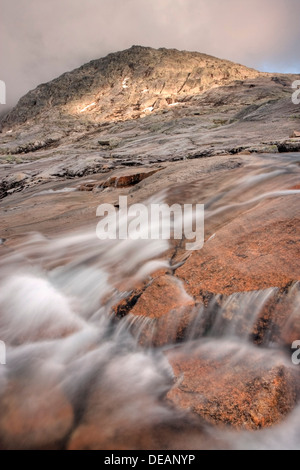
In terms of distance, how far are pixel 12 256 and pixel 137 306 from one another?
2576 mm

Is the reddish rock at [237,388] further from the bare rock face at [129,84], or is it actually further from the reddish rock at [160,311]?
the bare rock face at [129,84]

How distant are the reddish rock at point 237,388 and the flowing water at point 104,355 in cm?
3

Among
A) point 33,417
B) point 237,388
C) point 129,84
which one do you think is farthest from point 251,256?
point 129,84

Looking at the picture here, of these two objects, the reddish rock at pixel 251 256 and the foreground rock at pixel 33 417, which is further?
the reddish rock at pixel 251 256

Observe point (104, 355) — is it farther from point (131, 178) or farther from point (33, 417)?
point (131, 178)

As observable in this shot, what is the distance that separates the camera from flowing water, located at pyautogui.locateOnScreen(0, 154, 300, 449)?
1624mm

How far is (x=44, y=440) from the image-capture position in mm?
1677

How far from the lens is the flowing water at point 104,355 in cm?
162

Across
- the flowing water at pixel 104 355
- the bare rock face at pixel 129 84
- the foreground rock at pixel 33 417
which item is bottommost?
the foreground rock at pixel 33 417

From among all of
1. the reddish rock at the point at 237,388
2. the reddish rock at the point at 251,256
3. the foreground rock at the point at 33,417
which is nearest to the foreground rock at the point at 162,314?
the reddish rock at the point at 251,256

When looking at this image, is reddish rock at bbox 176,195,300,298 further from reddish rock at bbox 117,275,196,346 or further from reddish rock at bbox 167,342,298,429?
reddish rock at bbox 167,342,298,429

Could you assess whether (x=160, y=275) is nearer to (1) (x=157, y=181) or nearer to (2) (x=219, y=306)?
(2) (x=219, y=306)

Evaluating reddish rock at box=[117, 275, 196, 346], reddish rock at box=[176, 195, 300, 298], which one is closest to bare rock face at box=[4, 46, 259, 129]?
reddish rock at box=[176, 195, 300, 298]

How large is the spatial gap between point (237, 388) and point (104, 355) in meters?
1.10
